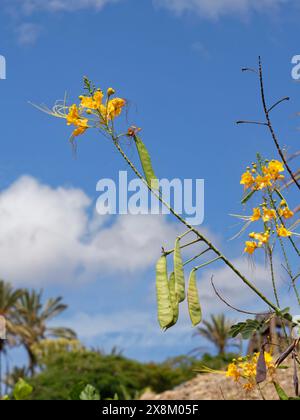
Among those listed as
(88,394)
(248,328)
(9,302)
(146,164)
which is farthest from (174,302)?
(9,302)

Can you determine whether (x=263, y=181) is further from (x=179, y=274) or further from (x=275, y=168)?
(x=179, y=274)

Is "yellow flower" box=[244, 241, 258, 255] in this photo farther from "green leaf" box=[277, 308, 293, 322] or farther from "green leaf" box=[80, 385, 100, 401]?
"green leaf" box=[80, 385, 100, 401]

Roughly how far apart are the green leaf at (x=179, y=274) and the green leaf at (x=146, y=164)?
0.67 feet

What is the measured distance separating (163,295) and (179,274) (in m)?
0.08

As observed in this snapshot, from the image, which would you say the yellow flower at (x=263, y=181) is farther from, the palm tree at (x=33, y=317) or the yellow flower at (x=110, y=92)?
the palm tree at (x=33, y=317)

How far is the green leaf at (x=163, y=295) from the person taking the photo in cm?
203

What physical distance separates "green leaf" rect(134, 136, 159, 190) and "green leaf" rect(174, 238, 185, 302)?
204mm

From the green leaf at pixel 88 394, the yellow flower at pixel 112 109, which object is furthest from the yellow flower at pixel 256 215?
the green leaf at pixel 88 394

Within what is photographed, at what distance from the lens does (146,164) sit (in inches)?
88.7

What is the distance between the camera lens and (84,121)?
242 centimetres

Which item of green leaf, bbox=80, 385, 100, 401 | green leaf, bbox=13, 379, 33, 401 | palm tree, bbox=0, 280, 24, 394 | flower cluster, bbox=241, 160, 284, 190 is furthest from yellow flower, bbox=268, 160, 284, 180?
palm tree, bbox=0, 280, 24, 394

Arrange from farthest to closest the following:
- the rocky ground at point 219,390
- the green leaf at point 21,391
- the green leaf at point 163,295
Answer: the rocky ground at point 219,390 < the green leaf at point 21,391 < the green leaf at point 163,295

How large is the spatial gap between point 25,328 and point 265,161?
123 ft
